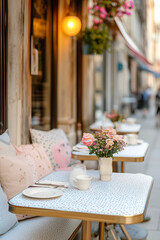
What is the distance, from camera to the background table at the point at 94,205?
8.80ft

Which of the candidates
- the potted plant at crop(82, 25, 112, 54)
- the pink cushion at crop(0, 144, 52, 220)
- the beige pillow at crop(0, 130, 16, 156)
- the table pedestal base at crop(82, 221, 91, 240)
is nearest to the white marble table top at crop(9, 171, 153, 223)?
the table pedestal base at crop(82, 221, 91, 240)

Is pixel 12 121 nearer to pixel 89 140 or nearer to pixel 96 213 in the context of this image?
pixel 89 140

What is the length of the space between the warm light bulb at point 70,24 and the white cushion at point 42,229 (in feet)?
14.5

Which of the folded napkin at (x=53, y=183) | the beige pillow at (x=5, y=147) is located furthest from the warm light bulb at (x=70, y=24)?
the folded napkin at (x=53, y=183)

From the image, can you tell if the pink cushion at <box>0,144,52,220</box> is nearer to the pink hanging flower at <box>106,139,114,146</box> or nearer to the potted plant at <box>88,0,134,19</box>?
the pink hanging flower at <box>106,139,114,146</box>

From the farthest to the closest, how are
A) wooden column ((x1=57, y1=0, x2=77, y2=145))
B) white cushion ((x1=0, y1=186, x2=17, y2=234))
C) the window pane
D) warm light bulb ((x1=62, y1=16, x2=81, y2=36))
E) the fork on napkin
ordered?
wooden column ((x1=57, y1=0, x2=77, y2=145))
warm light bulb ((x1=62, y1=16, x2=81, y2=36))
the window pane
the fork on napkin
white cushion ((x1=0, y1=186, x2=17, y2=234))

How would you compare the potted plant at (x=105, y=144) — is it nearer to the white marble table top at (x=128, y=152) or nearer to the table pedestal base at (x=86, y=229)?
the table pedestal base at (x=86, y=229)

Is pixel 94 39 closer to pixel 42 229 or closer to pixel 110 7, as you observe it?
pixel 110 7

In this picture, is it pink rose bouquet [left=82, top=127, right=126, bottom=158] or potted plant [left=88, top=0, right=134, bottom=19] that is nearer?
pink rose bouquet [left=82, top=127, right=126, bottom=158]

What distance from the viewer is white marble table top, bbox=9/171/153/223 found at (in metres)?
2.72

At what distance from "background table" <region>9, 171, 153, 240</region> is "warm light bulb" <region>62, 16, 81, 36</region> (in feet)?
14.7

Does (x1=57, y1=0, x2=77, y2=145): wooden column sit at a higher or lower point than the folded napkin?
higher

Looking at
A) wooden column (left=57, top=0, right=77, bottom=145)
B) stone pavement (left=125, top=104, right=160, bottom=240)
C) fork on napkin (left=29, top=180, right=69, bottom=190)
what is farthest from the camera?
wooden column (left=57, top=0, right=77, bottom=145)

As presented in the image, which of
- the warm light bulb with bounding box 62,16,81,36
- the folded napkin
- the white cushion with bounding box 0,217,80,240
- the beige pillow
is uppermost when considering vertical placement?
the warm light bulb with bounding box 62,16,81,36
